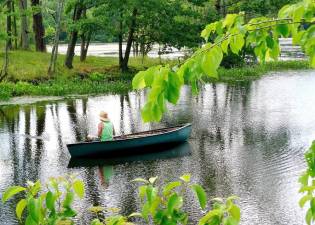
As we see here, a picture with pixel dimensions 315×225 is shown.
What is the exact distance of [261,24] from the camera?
135 inches

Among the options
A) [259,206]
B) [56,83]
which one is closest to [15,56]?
[56,83]

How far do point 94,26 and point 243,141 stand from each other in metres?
21.7

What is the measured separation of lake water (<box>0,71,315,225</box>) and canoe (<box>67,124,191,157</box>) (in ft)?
1.37

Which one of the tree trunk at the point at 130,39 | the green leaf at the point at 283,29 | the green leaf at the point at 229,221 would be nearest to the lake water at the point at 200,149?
the tree trunk at the point at 130,39

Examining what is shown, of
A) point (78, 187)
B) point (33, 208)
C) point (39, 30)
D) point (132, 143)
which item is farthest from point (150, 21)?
point (33, 208)

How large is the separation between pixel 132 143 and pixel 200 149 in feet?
8.93

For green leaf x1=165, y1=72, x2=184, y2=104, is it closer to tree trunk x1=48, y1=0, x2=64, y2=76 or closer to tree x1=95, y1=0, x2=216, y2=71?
tree trunk x1=48, y1=0, x2=64, y2=76

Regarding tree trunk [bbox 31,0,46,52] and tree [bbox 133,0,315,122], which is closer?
tree [bbox 133,0,315,122]

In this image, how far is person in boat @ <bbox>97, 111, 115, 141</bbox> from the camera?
20.5 metres

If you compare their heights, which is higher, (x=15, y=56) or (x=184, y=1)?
(x=184, y=1)

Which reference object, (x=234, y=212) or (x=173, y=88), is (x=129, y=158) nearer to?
(x=234, y=212)

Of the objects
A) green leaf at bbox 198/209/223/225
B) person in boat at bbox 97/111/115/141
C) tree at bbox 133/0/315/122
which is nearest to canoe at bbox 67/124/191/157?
person in boat at bbox 97/111/115/141

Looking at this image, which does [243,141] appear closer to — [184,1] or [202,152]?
[202,152]

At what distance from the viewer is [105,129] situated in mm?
20844
